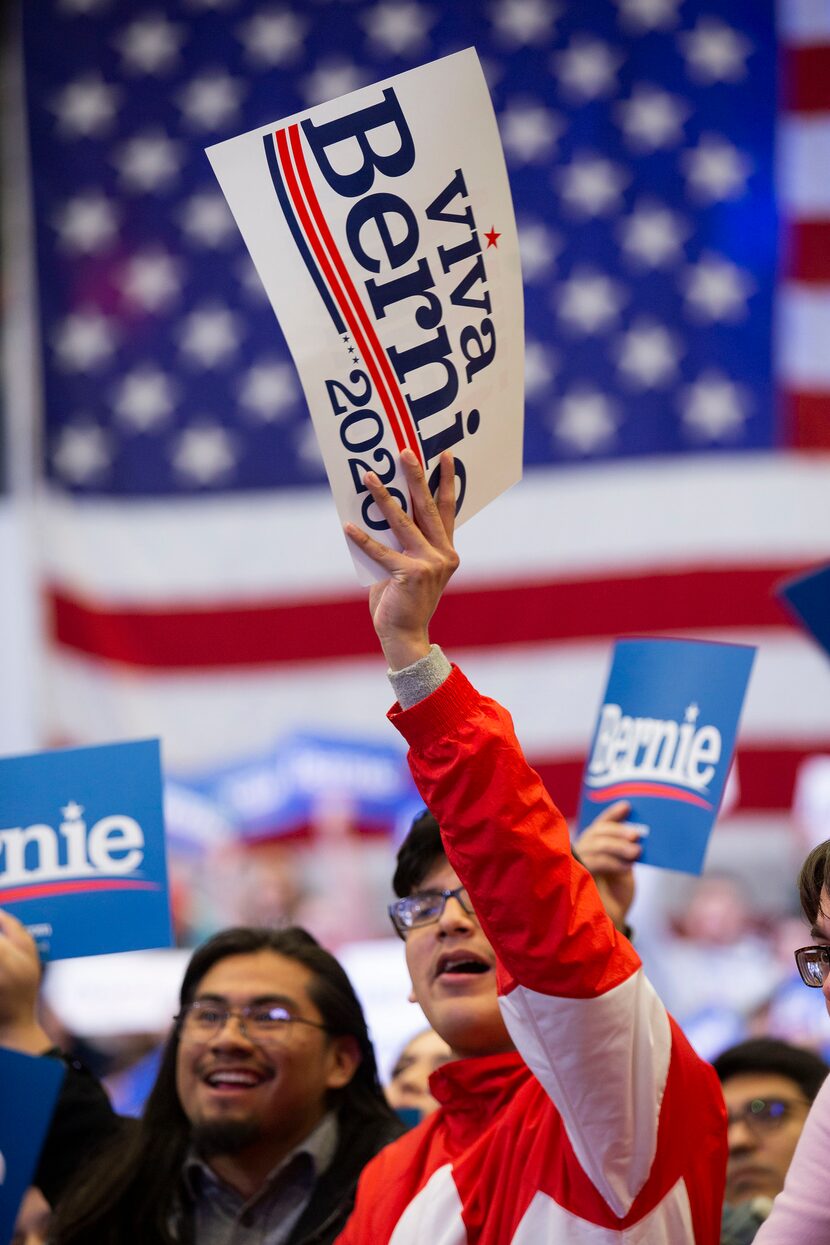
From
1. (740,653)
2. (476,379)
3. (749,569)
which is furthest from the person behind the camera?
(749,569)

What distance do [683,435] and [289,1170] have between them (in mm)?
6649

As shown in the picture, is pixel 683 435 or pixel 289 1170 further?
pixel 683 435

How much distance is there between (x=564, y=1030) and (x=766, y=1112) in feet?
4.31

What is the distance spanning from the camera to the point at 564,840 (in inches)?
68.2

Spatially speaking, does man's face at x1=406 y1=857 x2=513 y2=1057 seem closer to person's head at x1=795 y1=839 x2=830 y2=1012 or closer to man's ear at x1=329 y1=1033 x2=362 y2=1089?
person's head at x1=795 y1=839 x2=830 y2=1012

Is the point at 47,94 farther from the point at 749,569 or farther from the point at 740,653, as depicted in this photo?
the point at 740,653

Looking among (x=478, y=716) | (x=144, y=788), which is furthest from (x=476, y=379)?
(x=144, y=788)

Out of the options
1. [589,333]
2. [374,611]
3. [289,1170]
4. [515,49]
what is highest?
[515,49]

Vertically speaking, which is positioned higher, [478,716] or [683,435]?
[683,435]

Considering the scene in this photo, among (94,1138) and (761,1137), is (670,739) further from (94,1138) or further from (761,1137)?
(94,1138)

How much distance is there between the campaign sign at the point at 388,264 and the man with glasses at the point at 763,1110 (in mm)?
1355

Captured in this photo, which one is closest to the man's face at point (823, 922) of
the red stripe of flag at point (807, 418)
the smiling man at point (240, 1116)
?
the smiling man at point (240, 1116)

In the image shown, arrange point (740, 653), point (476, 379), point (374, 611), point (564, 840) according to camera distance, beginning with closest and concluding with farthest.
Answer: point (564, 840), point (374, 611), point (476, 379), point (740, 653)

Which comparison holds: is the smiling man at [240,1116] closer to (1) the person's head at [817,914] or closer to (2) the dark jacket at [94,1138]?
(2) the dark jacket at [94,1138]
